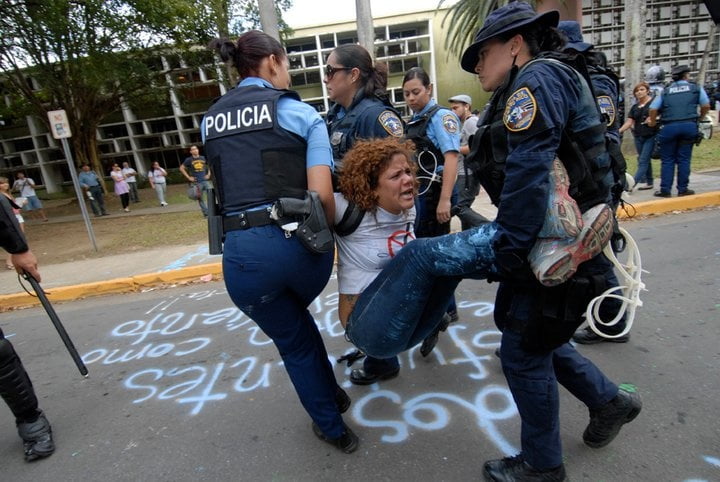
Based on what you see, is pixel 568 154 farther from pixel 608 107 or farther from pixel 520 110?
pixel 608 107

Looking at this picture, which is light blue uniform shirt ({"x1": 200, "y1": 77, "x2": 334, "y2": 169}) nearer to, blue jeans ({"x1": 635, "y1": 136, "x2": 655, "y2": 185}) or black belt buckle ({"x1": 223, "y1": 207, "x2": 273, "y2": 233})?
black belt buckle ({"x1": 223, "y1": 207, "x2": 273, "y2": 233})

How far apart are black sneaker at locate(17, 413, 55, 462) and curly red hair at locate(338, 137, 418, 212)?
2077mm

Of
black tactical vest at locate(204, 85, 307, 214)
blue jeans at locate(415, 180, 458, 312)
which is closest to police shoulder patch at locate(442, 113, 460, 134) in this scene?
blue jeans at locate(415, 180, 458, 312)

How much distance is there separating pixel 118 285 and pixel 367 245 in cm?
442

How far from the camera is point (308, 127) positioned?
5.67 feet

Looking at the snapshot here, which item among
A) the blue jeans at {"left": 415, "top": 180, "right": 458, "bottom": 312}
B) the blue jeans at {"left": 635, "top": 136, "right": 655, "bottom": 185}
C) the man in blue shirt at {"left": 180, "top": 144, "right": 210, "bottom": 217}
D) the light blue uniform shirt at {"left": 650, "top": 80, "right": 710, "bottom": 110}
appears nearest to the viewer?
the blue jeans at {"left": 415, "top": 180, "right": 458, "bottom": 312}

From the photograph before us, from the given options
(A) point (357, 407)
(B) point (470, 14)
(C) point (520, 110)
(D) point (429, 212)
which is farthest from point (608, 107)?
(B) point (470, 14)

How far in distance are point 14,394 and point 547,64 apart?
2931mm

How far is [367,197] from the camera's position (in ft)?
6.11

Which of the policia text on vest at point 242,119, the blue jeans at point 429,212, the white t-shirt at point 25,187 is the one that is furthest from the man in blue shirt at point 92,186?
the policia text on vest at point 242,119

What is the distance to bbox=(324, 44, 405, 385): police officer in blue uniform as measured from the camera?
244cm

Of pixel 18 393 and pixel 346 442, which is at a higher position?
pixel 18 393

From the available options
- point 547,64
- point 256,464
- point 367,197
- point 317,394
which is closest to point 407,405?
point 317,394

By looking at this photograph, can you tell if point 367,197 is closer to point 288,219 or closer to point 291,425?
→ point 288,219
